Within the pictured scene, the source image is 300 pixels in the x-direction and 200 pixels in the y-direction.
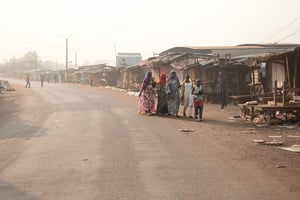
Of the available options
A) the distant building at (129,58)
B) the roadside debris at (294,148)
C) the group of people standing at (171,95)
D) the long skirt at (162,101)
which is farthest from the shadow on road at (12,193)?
the distant building at (129,58)

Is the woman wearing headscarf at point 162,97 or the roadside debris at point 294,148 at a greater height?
the woman wearing headscarf at point 162,97

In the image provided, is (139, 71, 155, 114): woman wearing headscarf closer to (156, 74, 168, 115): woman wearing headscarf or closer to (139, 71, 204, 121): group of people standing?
(139, 71, 204, 121): group of people standing

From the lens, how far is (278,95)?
55.4ft

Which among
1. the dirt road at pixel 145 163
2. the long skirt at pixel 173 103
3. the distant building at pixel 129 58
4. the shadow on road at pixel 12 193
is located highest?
the distant building at pixel 129 58

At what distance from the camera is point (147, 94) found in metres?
18.8

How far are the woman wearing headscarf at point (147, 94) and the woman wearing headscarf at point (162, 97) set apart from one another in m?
0.40

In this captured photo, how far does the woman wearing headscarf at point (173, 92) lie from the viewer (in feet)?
59.1

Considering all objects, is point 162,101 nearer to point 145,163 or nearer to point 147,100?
point 147,100

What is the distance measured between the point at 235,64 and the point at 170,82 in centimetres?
839

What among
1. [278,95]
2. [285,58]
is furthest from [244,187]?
[285,58]

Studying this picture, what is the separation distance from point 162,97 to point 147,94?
2.44 feet

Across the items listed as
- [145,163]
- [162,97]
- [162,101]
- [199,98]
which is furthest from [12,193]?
[162,101]

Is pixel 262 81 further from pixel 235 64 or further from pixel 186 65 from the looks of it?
pixel 186 65

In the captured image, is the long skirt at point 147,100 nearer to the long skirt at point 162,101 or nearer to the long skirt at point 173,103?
the long skirt at point 162,101
